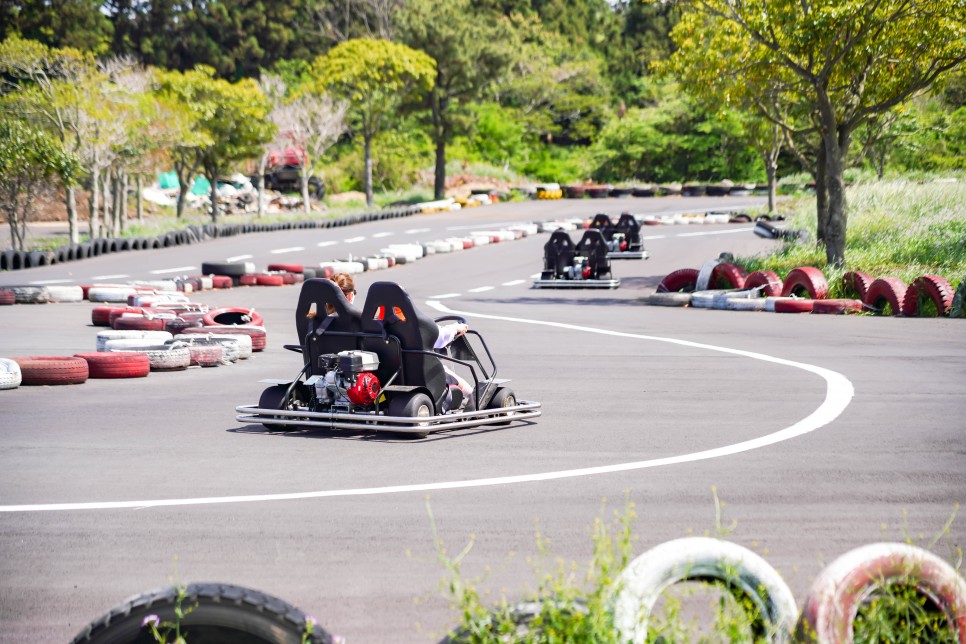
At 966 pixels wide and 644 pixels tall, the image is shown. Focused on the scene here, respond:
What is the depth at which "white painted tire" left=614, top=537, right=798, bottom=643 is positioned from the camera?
3617 mm

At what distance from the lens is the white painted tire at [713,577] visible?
3.62 metres

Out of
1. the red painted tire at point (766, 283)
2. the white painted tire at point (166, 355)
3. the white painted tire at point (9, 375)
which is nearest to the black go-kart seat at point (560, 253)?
the red painted tire at point (766, 283)

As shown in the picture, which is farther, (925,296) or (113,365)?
(925,296)

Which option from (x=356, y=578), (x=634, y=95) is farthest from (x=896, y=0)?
(x=634, y=95)

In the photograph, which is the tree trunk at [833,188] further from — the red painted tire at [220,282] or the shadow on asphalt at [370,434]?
the shadow on asphalt at [370,434]

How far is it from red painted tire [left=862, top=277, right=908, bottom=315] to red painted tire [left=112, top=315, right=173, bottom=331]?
10761 millimetres

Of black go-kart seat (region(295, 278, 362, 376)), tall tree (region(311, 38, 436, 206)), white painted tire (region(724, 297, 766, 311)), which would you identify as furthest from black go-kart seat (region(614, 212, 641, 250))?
black go-kart seat (region(295, 278, 362, 376))

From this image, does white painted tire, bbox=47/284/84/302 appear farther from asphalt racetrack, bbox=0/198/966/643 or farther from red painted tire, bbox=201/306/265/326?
asphalt racetrack, bbox=0/198/966/643

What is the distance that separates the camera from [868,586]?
3.63 meters

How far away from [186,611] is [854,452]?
5741 millimetres

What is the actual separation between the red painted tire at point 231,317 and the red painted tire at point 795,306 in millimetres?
8428

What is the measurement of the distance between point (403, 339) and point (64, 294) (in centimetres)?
1437

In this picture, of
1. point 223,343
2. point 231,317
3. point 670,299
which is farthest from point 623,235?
point 223,343

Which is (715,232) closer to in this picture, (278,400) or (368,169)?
(368,169)
